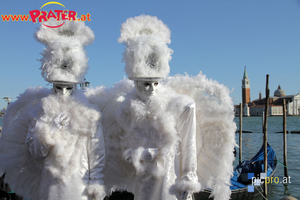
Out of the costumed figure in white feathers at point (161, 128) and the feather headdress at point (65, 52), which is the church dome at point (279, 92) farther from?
the feather headdress at point (65, 52)

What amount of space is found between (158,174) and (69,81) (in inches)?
44.4

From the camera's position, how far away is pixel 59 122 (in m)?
2.37

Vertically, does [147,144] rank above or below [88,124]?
below

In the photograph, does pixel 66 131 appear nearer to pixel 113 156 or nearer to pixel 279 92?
pixel 113 156

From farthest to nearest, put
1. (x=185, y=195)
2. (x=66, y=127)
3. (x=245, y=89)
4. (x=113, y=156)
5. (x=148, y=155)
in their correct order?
(x=245, y=89), (x=113, y=156), (x=66, y=127), (x=148, y=155), (x=185, y=195)

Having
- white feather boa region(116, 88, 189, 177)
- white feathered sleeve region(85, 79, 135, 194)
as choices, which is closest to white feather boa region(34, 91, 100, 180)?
white feathered sleeve region(85, 79, 135, 194)

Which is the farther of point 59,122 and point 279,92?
point 279,92

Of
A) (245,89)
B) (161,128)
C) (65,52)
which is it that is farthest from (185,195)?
(245,89)

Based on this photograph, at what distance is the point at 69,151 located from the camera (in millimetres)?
2363

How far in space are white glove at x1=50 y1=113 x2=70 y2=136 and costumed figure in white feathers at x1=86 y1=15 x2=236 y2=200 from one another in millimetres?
362

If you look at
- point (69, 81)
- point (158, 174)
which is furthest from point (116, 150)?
point (69, 81)

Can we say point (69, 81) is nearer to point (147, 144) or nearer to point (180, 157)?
point (147, 144)

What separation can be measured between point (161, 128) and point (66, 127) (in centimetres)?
85

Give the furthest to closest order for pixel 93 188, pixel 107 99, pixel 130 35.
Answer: pixel 107 99 → pixel 130 35 → pixel 93 188
